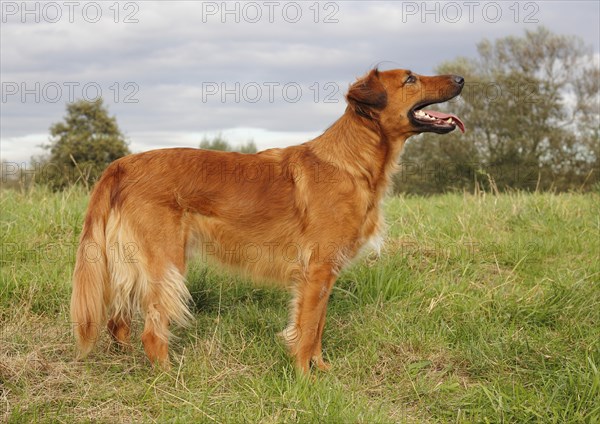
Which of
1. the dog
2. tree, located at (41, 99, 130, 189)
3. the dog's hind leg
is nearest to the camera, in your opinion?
the dog

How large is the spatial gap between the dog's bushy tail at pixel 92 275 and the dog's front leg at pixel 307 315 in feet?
4.35

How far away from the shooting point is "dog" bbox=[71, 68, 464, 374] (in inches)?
167

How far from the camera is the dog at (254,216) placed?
4.25 metres

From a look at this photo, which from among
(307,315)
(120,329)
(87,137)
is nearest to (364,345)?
(307,315)

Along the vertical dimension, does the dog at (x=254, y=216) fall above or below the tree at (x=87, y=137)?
above

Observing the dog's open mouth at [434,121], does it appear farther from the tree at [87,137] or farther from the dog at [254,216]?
the tree at [87,137]

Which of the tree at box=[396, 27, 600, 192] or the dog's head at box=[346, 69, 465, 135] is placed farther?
the tree at box=[396, 27, 600, 192]

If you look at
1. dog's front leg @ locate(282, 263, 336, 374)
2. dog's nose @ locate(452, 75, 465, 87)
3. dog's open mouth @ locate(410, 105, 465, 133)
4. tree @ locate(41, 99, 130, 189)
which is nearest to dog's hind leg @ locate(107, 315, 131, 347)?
dog's front leg @ locate(282, 263, 336, 374)

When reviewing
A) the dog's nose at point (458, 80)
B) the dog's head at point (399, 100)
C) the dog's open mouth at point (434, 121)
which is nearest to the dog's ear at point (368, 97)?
the dog's head at point (399, 100)

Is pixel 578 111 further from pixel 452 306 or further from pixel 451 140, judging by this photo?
pixel 452 306

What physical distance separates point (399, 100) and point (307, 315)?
173 centimetres

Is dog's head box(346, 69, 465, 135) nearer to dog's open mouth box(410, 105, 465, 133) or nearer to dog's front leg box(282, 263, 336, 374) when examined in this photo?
dog's open mouth box(410, 105, 465, 133)

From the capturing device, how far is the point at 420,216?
25.2 feet

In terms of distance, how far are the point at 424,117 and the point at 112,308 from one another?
2.72m
